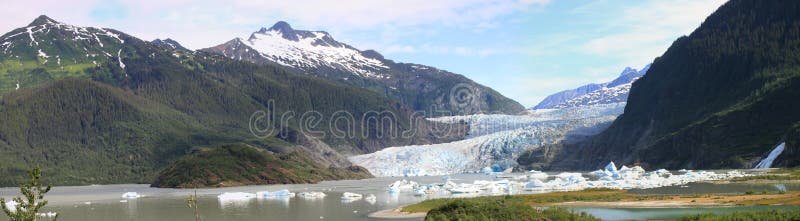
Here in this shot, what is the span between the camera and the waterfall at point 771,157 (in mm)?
130450

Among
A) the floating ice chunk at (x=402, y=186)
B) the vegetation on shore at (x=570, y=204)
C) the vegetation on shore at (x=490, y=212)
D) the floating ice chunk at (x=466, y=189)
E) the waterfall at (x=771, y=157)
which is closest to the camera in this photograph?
the vegetation on shore at (x=490, y=212)

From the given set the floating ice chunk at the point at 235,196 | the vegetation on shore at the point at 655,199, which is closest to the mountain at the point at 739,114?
the vegetation on shore at the point at 655,199

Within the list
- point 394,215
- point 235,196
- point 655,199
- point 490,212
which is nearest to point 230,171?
point 235,196

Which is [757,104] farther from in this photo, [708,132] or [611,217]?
[611,217]

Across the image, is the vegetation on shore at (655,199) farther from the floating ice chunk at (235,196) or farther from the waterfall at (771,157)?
the waterfall at (771,157)

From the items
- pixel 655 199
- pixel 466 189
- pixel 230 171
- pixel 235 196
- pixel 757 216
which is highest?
pixel 230 171

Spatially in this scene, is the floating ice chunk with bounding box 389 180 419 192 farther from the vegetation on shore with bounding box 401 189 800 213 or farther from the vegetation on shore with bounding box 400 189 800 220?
the vegetation on shore with bounding box 401 189 800 213

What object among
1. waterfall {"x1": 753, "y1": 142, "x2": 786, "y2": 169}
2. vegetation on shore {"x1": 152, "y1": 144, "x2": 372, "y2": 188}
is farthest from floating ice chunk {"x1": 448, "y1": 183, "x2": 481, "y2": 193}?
vegetation on shore {"x1": 152, "y1": 144, "x2": 372, "y2": 188}

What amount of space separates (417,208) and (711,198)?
1030 inches

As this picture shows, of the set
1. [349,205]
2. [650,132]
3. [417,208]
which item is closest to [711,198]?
[417,208]

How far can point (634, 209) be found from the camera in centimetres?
6325

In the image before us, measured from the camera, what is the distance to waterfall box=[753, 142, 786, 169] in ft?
428

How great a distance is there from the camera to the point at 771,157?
13212 cm

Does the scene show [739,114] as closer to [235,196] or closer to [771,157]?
[771,157]
